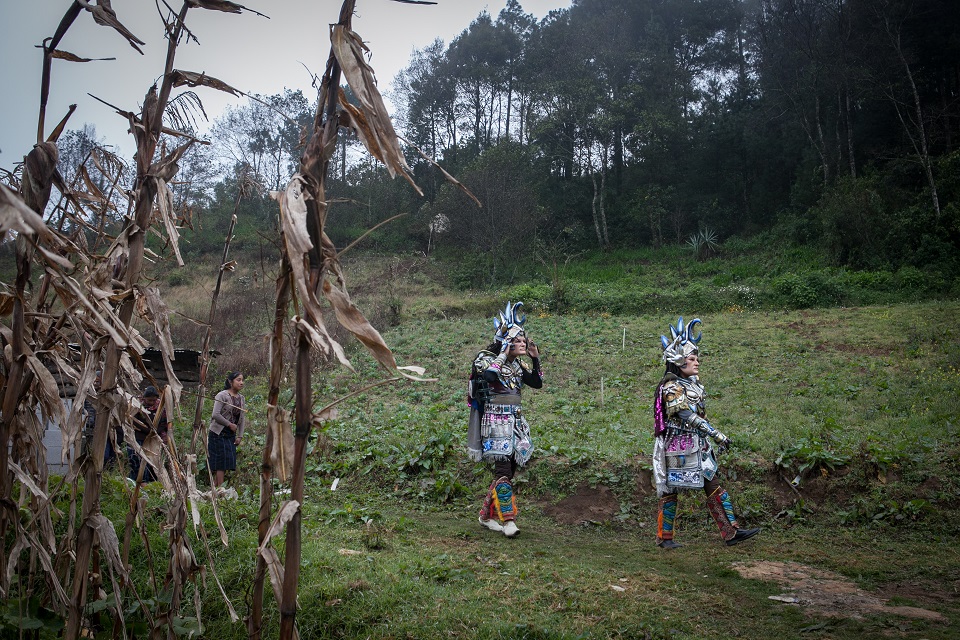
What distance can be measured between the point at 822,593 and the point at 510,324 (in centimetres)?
371

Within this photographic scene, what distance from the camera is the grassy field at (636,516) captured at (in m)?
4.00

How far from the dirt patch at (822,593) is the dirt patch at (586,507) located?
2081 mm

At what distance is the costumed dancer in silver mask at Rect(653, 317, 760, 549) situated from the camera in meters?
6.07

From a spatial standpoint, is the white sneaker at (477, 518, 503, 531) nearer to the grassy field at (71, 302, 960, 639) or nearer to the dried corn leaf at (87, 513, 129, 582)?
the grassy field at (71, 302, 960, 639)

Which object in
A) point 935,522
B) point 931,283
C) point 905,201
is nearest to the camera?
point 935,522

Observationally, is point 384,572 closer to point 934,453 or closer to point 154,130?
point 154,130

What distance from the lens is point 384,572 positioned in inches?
173

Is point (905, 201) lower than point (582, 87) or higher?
lower

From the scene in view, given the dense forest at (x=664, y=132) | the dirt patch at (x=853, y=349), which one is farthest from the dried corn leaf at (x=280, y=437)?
the dense forest at (x=664, y=132)

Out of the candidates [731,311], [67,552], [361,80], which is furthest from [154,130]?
[731,311]

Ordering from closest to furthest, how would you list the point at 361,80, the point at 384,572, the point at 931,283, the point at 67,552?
the point at 361,80
the point at 67,552
the point at 384,572
the point at 931,283

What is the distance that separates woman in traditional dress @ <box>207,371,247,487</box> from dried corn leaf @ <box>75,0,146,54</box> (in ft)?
21.1

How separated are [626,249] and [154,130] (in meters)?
37.1

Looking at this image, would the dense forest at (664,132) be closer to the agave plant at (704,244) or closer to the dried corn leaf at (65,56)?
the agave plant at (704,244)
